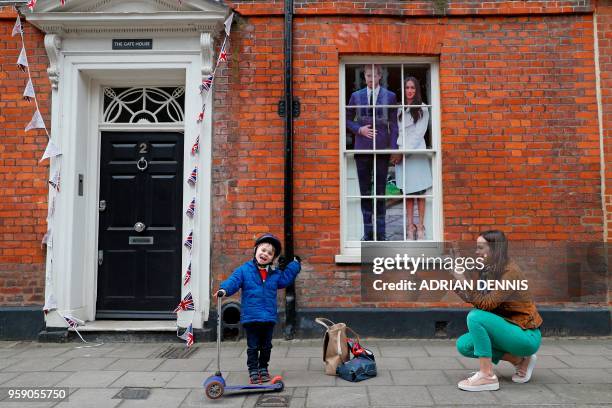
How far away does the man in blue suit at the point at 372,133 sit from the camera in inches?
274

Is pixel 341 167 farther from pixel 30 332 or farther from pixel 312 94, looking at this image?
pixel 30 332

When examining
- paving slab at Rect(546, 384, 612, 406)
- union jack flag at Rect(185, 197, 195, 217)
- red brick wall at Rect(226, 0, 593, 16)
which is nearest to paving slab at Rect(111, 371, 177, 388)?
union jack flag at Rect(185, 197, 195, 217)

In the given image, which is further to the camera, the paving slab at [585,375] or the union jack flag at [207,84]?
the union jack flag at [207,84]

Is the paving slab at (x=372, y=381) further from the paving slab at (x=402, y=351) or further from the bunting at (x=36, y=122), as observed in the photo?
the bunting at (x=36, y=122)

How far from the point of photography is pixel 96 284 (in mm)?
7043

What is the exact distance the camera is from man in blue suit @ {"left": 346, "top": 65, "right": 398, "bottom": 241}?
22.8 ft

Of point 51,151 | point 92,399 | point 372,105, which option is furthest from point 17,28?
point 92,399

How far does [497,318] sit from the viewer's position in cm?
442

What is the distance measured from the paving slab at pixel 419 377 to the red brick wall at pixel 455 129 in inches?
62.7

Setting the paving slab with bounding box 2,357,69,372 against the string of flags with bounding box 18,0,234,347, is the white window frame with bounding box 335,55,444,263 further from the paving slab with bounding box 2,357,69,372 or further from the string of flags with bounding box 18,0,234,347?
the paving slab with bounding box 2,357,69,372

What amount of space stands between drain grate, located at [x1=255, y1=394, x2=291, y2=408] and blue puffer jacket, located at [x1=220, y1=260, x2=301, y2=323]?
632 mm

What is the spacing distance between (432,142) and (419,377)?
3227 mm

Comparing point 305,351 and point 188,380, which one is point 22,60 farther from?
point 305,351

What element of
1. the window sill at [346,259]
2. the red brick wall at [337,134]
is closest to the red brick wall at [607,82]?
the red brick wall at [337,134]
